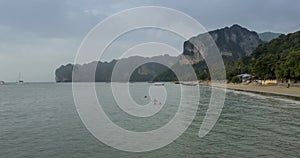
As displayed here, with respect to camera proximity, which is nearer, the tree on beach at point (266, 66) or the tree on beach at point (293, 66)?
the tree on beach at point (293, 66)

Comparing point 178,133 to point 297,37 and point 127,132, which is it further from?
point 297,37

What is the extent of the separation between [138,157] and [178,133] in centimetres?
673

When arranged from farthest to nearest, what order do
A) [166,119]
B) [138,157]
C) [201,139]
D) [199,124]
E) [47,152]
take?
[166,119] < [199,124] < [201,139] < [47,152] < [138,157]

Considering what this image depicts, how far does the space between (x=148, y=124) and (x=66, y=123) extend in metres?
6.84

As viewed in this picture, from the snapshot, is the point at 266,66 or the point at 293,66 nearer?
the point at 293,66

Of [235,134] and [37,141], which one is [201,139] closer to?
[235,134]

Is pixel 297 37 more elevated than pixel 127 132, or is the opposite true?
pixel 297 37

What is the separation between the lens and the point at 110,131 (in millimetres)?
22172

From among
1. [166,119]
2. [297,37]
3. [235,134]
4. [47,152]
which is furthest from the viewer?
[297,37]

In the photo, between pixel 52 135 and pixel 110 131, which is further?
pixel 110 131

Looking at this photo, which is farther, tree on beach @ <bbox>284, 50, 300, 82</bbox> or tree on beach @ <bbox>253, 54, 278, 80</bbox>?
tree on beach @ <bbox>253, 54, 278, 80</bbox>

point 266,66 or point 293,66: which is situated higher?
point 266,66

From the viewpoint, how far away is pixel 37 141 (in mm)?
18750

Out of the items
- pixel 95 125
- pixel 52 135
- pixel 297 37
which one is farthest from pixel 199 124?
pixel 297 37
